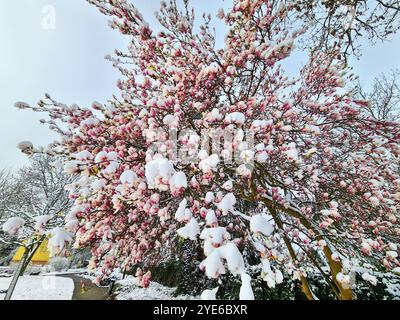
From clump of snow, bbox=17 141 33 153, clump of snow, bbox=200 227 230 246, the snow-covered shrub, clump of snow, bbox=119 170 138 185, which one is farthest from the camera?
the snow-covered shrub

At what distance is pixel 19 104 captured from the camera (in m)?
2.83

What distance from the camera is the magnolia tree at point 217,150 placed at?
2.45 metres

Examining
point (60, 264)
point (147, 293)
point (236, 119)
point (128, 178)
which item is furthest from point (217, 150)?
point (60, 264)

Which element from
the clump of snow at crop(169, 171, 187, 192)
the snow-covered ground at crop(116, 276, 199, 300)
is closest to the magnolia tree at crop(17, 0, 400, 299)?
the clump of snow at crop(169, 171, 187, 192)

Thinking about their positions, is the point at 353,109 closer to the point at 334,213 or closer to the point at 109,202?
the point at 334,213

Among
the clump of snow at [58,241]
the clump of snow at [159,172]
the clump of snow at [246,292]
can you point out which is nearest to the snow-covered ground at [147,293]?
the clump of snow at [58,241]

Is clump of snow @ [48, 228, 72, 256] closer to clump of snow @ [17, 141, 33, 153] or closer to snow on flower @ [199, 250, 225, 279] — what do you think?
clump of snow @ [17, 141, 33, 153]

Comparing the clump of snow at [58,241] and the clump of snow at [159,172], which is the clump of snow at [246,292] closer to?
the clump of snow at [159,172]

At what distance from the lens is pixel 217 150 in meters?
2.77

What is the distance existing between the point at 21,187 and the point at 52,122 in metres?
16.9

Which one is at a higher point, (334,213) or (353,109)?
(353,109)

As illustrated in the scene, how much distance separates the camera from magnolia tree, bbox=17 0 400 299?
2453 mm

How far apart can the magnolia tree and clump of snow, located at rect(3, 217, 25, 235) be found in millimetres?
417

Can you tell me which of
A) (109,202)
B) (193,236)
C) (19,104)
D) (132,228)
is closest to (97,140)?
(109,202)
